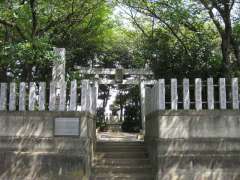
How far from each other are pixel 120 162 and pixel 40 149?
241 centimetres

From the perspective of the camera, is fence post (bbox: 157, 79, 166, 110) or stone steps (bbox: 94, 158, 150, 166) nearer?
fence post (bbox: 157, 79, 166, 110)

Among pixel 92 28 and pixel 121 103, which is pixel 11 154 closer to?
pixel 92 28

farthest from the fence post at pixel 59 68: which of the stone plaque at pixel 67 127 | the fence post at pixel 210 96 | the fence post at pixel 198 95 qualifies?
the fence post at pixel 210 96

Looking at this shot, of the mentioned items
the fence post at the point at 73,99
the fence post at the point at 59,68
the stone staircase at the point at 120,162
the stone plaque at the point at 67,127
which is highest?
the fence post at the point at 59,68

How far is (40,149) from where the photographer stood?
1004 centimetres

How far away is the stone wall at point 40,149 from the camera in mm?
9977

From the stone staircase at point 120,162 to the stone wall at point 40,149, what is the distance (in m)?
0.69

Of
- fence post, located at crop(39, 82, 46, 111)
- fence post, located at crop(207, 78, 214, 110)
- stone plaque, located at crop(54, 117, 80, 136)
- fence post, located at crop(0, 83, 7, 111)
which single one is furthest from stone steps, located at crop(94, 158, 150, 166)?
fence post, located at crop(0, 83, 7, 111)

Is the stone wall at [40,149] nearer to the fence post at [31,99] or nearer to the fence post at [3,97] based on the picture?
the fence post at [31,99]

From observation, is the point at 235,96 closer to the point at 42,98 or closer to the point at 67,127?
the point at 67,127

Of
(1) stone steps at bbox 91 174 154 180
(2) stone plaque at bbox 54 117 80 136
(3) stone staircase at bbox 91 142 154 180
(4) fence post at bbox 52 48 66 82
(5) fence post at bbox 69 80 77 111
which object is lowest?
(1) stone steps at bbox 91 174 154 180

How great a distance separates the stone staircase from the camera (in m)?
10.5

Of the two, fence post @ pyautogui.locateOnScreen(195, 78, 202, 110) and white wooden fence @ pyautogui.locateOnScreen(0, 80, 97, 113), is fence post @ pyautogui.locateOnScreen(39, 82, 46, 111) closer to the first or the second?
white wooden fence @ pyautogui.locateOnScreen(0, 80, 97, 113)

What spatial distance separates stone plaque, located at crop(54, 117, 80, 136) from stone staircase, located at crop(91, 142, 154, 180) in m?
1.36
